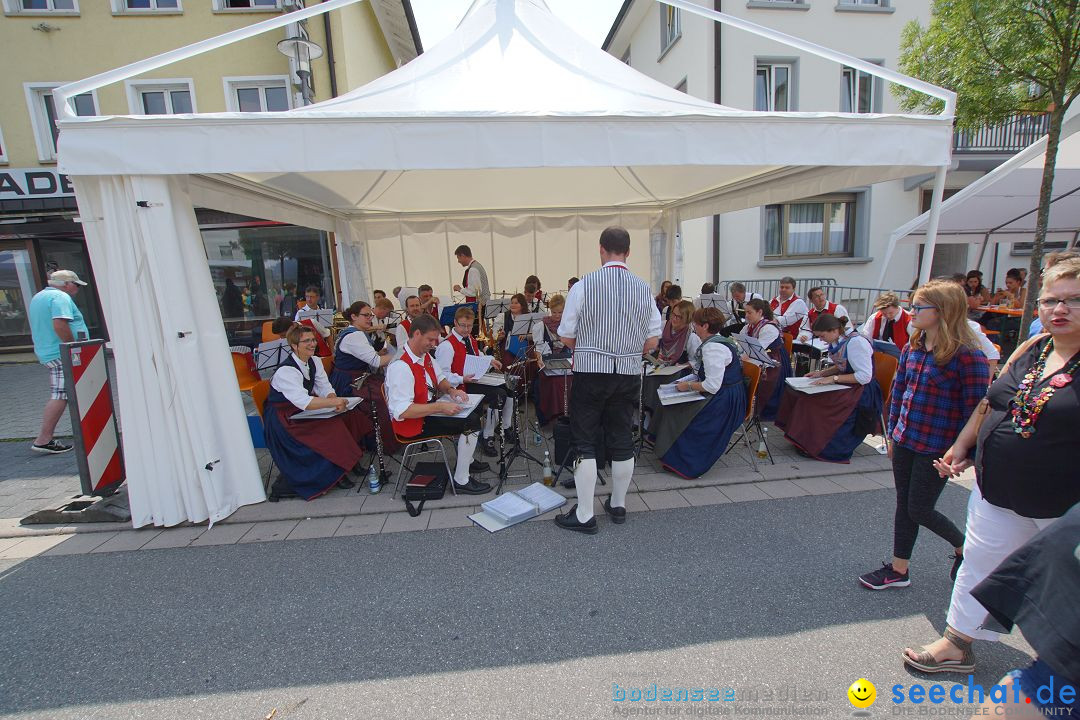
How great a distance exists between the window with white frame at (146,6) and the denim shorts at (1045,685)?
538 inches

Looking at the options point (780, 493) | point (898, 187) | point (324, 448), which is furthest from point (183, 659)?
point (898, 187)

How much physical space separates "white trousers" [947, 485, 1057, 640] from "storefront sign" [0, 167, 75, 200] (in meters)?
13.4

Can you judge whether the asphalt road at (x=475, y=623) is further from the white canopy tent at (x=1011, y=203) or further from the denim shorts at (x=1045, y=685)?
the white canopy tent at (x=1011, y=203)

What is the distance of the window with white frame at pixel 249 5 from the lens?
9633 mm

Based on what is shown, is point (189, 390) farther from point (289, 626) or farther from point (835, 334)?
point (835, 334)

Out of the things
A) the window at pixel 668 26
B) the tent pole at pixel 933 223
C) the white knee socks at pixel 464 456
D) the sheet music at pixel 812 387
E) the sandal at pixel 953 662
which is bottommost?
the sandal at pixel 953 662

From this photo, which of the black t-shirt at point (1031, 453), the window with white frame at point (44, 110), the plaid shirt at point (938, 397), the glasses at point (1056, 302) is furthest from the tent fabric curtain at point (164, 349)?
the window with white frame at point (44, 110)

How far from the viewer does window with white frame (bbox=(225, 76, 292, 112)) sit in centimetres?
980

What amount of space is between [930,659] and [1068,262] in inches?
63.9

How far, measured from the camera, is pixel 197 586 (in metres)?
2.90

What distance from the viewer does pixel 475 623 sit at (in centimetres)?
250

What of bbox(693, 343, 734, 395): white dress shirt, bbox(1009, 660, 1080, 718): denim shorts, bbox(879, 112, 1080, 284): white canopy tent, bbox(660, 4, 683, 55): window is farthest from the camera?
bbox(660, 4, 683, 55): window

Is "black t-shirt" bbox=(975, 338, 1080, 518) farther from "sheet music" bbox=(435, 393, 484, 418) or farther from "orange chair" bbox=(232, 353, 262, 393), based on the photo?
"orange chair" bbox=(232, 353, 262, 393)

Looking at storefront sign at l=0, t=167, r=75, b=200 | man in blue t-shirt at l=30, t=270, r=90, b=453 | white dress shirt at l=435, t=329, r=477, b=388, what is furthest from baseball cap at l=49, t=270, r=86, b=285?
storefront sign at l=0, t=167, r=75, b=200
